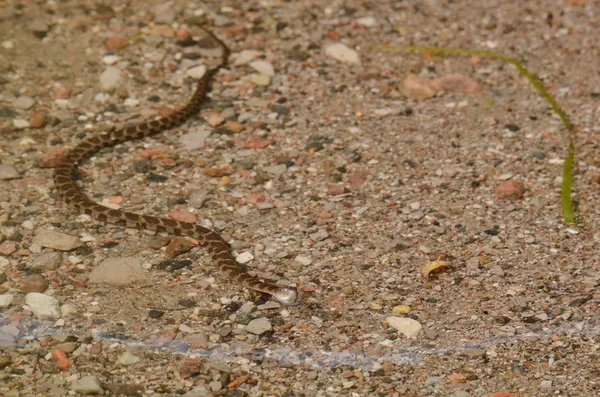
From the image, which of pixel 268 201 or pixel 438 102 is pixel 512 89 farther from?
pixel 268 201

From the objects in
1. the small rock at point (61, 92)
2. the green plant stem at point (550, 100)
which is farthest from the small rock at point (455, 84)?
the small rock at point (61, 92)

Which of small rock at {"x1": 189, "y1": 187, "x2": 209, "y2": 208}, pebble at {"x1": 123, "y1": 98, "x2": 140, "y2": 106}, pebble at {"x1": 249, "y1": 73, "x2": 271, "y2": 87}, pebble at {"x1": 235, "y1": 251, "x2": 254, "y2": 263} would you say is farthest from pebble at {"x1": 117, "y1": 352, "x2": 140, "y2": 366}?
pebble at {"x1": 249, "y1": 73, "x2": 271, "y2": 87}

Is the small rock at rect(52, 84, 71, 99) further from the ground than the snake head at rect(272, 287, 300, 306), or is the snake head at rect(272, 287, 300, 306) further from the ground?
the snake head at rect(272, 287, 300, 306)

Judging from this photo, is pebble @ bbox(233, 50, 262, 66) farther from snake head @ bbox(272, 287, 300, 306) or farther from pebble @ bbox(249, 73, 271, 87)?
snake head @ bbox(272, 287, 300, 306)

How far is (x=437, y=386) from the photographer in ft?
22.0

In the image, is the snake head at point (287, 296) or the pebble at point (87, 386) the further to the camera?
the snake head at point (287, 296)

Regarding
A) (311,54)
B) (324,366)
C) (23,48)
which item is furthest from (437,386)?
(23,48)

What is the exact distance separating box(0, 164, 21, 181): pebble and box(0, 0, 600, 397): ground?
3 centimetres

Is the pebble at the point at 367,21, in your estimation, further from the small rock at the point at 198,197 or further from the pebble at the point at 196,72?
the small rock at the point at 198,197

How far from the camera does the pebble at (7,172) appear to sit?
8.86 metres

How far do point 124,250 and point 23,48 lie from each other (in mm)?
3939

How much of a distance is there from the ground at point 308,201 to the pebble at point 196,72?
0.13 ft

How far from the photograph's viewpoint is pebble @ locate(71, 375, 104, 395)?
6.52 metres

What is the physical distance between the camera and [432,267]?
787cm
